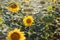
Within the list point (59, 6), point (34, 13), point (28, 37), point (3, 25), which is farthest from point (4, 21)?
point (59, 6)

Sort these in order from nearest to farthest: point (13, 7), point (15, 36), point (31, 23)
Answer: point (15, 36) → point (31, 23) → point (13, 7)

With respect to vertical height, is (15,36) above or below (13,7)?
below

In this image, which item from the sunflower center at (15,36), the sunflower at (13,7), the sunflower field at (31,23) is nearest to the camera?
the sunflower center at (15,36)

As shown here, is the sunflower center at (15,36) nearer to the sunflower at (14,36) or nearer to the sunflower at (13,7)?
the sunflower at (14,36)

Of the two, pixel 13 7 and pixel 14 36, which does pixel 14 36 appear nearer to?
pixel 14 36

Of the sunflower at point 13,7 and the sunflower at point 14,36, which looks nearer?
the sunflower at point 14,36

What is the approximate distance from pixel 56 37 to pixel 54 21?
0.92 feet

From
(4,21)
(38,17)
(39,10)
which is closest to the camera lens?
(4,21)

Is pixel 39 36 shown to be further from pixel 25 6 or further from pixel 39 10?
pixel 25 6

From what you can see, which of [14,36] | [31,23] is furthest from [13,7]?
[14,36]

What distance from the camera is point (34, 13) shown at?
340 cm

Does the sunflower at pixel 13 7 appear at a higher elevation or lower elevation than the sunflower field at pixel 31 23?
higher

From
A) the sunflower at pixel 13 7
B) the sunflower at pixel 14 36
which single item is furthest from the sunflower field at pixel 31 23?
the sunflower at pixel 14 36

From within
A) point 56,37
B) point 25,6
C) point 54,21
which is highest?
point 25,6
